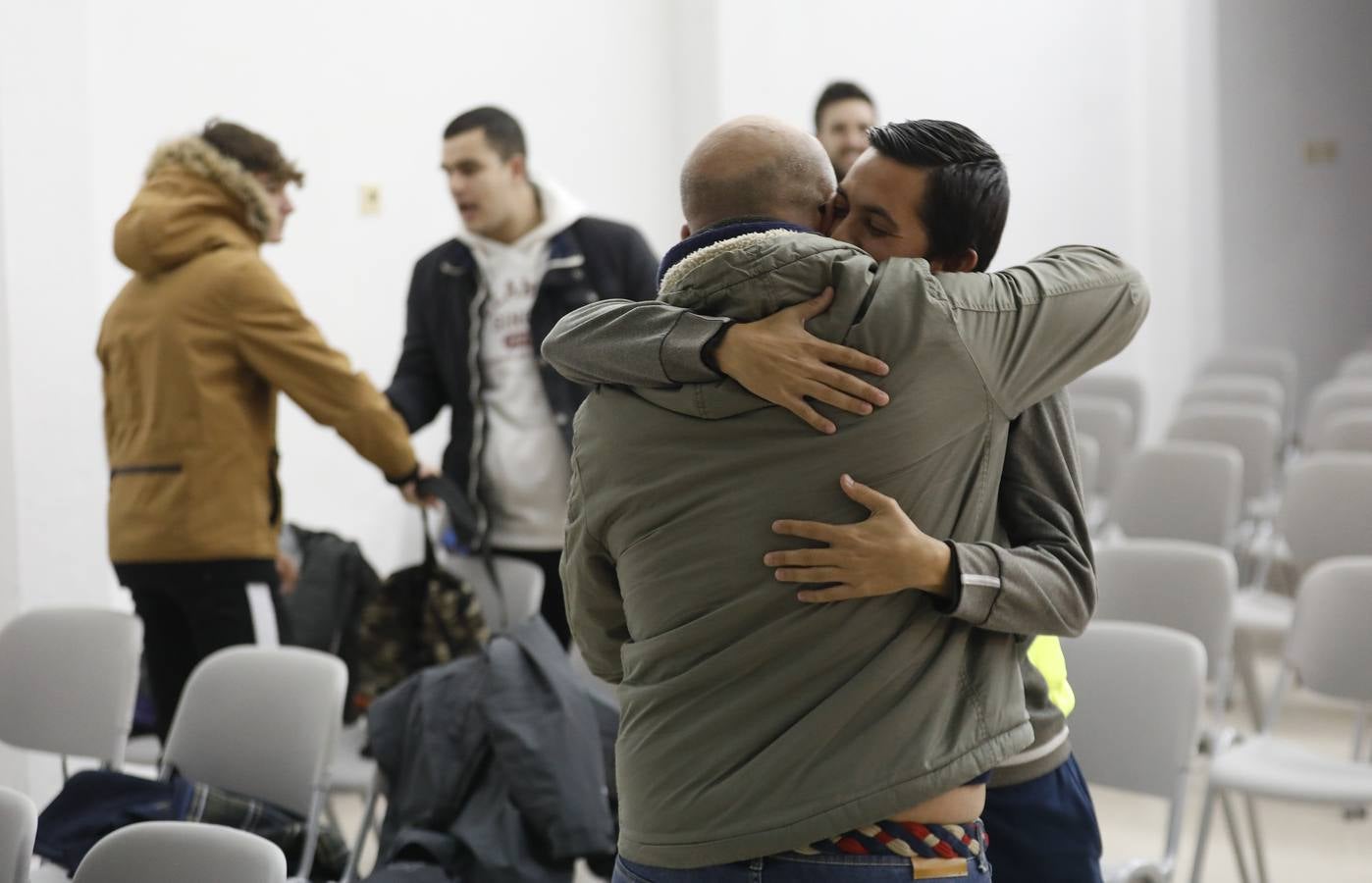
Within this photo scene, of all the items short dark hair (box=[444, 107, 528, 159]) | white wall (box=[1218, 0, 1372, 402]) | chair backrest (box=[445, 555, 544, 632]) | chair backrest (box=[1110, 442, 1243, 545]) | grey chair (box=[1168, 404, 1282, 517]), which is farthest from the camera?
white wall (box=[1218, 0, 1372, 402])

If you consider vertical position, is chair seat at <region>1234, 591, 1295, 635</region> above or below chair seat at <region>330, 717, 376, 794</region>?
below

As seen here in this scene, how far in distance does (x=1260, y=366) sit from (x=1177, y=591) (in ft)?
15.1

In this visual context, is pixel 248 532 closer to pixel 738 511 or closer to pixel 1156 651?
pixel 1156 651

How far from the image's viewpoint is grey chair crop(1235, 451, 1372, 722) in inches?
180

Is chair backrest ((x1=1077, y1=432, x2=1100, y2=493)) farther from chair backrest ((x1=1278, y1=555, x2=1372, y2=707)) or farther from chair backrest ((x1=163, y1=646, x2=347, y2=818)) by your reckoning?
chair backrest ((x1=163, y1=646, x2=347, y2=818))

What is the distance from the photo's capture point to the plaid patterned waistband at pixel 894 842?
1389mm

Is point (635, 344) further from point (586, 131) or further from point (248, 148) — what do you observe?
point (586, 131)

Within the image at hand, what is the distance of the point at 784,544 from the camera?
1392mm

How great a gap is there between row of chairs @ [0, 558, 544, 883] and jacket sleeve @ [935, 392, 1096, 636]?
5.59 ft

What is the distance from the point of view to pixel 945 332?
4.52ft

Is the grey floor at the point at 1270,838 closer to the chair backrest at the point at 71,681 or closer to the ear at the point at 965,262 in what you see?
the chair backrest at the point at 71,681

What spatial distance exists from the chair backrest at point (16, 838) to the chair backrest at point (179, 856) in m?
0.09

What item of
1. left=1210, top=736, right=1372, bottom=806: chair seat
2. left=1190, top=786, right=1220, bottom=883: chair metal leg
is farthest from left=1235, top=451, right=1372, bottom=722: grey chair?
left=1190, top=786, right=1220, bottom=883: chair metal leg

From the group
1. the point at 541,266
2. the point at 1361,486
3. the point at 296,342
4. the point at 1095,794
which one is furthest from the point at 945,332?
the point at 1361,486
